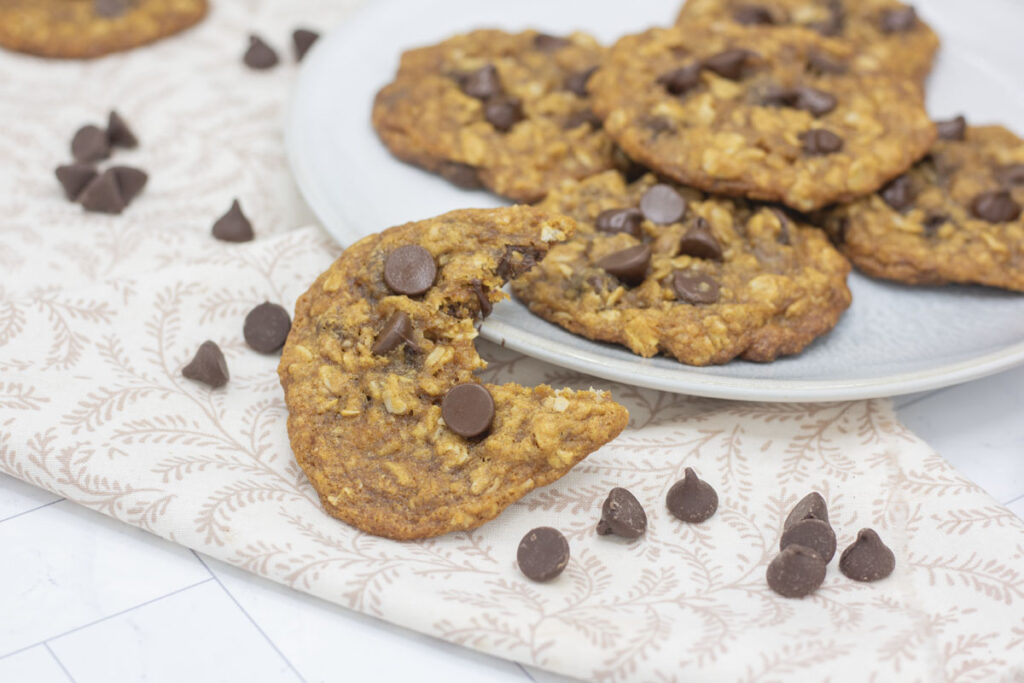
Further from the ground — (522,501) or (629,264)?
(629,264)

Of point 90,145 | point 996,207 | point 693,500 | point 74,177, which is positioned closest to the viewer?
point 693,500

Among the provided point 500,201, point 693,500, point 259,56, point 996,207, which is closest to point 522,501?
point 693,500

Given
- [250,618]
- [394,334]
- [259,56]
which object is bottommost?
[250,618]

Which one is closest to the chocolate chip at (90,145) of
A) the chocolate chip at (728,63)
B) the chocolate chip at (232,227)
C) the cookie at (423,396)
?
the chocolate chip at (232,227)

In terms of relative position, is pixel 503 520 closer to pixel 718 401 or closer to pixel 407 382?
pixel 407 382

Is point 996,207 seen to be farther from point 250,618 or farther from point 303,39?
point 303,39


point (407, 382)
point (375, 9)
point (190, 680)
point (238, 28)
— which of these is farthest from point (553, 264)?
point (238, 28)

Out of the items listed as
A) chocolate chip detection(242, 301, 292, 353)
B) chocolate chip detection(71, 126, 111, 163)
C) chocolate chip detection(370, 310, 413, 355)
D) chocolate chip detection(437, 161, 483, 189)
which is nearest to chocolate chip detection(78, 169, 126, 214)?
chocolate chip detection(71, 126, 111, 163)

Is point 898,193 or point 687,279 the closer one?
point 687,279
